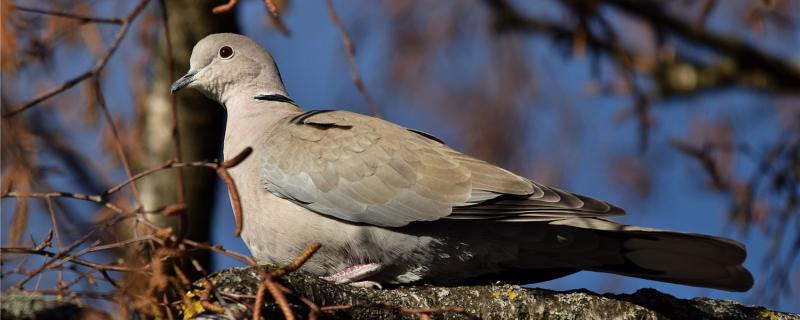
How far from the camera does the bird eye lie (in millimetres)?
4738

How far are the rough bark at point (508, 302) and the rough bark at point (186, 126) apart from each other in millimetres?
2480

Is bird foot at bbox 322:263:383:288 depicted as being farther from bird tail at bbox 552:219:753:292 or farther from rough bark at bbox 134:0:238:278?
rough bark at bbox 134:0:238:278

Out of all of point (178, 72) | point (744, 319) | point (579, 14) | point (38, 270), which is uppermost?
point (579, 14)

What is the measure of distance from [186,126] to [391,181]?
2.26 metres

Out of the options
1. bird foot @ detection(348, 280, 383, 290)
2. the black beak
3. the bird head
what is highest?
the bird head

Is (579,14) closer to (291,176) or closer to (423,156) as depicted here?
(423,156)

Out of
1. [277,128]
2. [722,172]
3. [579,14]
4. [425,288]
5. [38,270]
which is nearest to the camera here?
[38,270]

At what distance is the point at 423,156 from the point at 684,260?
3.50 ft

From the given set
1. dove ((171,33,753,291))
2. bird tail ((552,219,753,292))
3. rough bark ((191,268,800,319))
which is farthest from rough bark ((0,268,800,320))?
dove ((171,33,753,291))

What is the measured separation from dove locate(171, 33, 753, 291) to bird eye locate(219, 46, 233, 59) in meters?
0.93

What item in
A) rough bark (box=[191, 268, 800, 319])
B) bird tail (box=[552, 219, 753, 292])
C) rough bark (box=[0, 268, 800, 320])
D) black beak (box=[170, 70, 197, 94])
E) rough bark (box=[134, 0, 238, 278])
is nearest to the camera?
rough bark (box=[0, 268, 800, 320])

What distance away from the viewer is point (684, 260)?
12.0ft

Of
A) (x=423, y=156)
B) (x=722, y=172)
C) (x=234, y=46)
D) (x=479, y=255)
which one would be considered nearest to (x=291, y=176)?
(x=423, y=156)

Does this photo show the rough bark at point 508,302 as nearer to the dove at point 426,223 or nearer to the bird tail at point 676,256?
the bird tail at point 676,256
